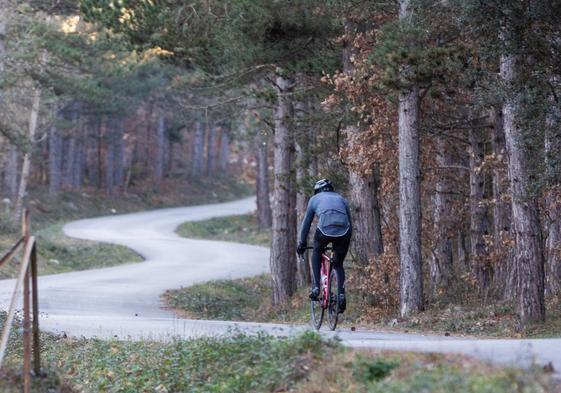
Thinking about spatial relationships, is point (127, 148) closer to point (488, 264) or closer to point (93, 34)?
point (93, 34)

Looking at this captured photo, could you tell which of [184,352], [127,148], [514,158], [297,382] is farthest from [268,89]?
[127,148]

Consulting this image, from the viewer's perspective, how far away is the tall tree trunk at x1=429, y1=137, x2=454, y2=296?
24.5m

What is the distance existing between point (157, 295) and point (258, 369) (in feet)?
55.8

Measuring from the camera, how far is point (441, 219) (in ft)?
81.8

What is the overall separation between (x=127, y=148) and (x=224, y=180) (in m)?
11.3

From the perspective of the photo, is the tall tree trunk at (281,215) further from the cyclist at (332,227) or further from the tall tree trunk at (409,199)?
the cyclist at (332,227)

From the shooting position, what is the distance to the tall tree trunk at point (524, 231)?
16.2 meters

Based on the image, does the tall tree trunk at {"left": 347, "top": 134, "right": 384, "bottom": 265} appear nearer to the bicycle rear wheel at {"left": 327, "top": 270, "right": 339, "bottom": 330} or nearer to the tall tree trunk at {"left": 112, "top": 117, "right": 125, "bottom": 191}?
the bicycle rear wheel at {"left": 327, "top": 270, "right": 339, "bottom": 330}

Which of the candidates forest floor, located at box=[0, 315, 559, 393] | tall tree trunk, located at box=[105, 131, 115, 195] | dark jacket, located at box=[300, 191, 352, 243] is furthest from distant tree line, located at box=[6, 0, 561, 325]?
tall tree trunk, located at box=[105, 131, 115, 195]

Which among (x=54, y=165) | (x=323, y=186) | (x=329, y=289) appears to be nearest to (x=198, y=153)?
(x=54, y=165)

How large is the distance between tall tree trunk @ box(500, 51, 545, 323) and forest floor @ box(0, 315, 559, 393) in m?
6.26

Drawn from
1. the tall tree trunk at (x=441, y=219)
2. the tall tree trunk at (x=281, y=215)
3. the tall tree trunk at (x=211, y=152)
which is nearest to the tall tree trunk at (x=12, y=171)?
the tall tree trunk at (x=211, y=152)

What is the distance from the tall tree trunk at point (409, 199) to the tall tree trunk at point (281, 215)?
20.0 feet

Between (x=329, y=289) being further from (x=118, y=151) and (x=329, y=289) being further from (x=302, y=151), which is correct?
(x=118, y=151)
